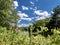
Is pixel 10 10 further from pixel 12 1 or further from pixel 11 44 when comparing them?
pixel 11 44

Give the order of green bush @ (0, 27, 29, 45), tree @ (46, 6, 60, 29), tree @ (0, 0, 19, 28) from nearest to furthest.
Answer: green bush @ (0, 27, 29, 45)
tree @ (0, 0, 19, 28)
tree @ (46, 6, 60, 29)

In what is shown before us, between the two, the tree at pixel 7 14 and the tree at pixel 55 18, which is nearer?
the tree at pixel 7 14

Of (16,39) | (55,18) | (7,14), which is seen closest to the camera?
(16,39)

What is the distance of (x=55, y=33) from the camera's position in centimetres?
229

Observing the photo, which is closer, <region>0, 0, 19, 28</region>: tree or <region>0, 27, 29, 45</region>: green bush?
<region>0, 27, 29, 45</region>: green bush

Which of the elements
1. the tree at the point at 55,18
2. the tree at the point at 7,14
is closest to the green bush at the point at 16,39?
the tree at the point at 7,14

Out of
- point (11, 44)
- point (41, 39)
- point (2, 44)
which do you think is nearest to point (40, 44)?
point (41, 39)

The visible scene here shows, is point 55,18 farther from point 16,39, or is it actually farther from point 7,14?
point 16,39

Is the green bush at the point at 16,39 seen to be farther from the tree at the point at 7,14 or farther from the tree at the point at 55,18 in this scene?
the tree at the point at 55,18

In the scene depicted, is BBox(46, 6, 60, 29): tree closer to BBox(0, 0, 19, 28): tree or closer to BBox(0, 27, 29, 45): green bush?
BBox(0, 0, 19, 28): tree

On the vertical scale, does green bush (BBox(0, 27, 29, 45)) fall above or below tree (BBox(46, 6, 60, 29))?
below

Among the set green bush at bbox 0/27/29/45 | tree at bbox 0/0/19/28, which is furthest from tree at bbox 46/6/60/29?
green bush at bbox 0/27/29/45

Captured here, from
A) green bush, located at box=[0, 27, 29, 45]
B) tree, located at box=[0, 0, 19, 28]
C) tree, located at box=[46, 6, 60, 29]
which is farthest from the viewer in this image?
tree, located at box=[46, 6, 60, 29]

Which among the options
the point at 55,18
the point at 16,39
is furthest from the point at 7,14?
the point at 16,39
